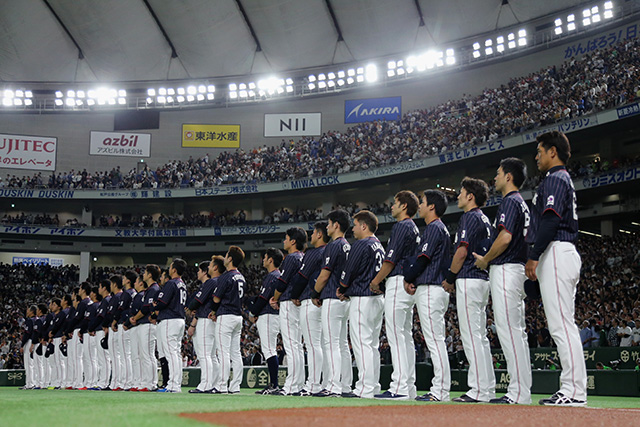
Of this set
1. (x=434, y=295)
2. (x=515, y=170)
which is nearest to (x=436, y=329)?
(x=434, y=295)

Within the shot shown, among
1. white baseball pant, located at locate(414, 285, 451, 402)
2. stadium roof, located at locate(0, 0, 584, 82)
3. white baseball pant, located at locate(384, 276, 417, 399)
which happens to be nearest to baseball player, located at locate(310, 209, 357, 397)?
white baseball pant, located at locate(384, 276, 417, 399)

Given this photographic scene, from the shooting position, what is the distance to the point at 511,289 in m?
6.70

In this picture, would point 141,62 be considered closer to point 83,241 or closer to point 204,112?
point 204,112

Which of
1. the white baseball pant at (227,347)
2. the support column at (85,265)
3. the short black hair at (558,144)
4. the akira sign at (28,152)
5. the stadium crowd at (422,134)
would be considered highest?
the akira sign at (28,152)

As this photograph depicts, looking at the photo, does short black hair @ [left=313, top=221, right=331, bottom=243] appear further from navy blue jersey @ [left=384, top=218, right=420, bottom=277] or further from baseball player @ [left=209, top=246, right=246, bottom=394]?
navy blue jersey @ [left=384, top=218, right=420, bottom=277]

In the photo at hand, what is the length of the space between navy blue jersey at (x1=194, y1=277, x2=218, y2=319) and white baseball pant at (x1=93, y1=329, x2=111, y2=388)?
4.26 metres

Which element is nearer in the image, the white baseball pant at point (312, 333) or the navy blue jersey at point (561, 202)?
the navy blue jersey at point (561, 202)

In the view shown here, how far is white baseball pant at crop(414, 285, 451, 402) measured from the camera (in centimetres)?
743

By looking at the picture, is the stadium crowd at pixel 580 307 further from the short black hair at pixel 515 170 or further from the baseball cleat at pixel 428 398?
the short black hair at pixel 515 170

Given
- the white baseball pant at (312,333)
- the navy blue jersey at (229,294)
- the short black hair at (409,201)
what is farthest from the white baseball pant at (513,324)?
the navy blue jersey at (229,294)

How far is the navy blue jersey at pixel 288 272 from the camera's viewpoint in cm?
1013

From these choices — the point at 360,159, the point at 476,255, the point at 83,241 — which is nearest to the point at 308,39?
the point at 360,159

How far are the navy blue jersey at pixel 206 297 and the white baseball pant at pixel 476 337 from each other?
5414mm

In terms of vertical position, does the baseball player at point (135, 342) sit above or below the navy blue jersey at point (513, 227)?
below
